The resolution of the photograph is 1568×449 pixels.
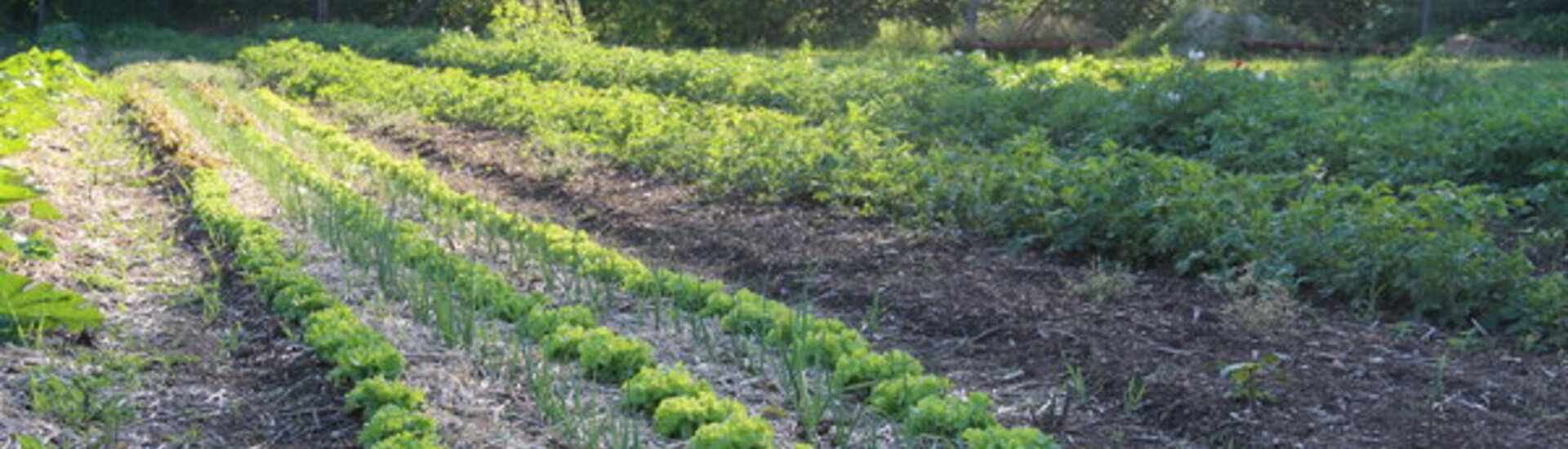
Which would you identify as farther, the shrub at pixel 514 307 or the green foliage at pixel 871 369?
the shrub at pixel 514 307

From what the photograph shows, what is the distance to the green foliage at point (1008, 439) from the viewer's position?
4.17 metres

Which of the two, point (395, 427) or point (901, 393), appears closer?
point (395, 427)

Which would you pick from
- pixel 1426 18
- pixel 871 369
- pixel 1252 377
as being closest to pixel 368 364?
pixel 871 369

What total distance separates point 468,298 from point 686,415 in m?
1.63

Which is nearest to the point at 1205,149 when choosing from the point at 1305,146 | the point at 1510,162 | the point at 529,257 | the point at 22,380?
the point at 1305,146

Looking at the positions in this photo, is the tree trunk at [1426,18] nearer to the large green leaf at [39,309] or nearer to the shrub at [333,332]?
the shrub at [333,332]

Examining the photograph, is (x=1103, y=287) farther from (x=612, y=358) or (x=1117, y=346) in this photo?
(x=612, y=358)

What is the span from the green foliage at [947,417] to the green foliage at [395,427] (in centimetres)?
140

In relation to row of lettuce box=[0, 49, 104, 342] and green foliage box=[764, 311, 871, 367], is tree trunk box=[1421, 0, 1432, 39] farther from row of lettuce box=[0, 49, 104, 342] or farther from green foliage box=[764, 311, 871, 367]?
row of lettuce box=[0, 49, 104, 342]

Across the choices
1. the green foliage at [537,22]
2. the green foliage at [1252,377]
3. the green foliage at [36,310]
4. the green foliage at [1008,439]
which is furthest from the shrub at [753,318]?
the green foliage at [537,22]

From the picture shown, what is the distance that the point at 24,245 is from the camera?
5.91 meters

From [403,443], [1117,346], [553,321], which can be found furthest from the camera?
[553,321]

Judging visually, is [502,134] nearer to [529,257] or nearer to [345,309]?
[529,257]

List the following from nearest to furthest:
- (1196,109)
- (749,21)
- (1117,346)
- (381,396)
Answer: (381,396)
(1117,346)
(1196,109)
(749,21)
